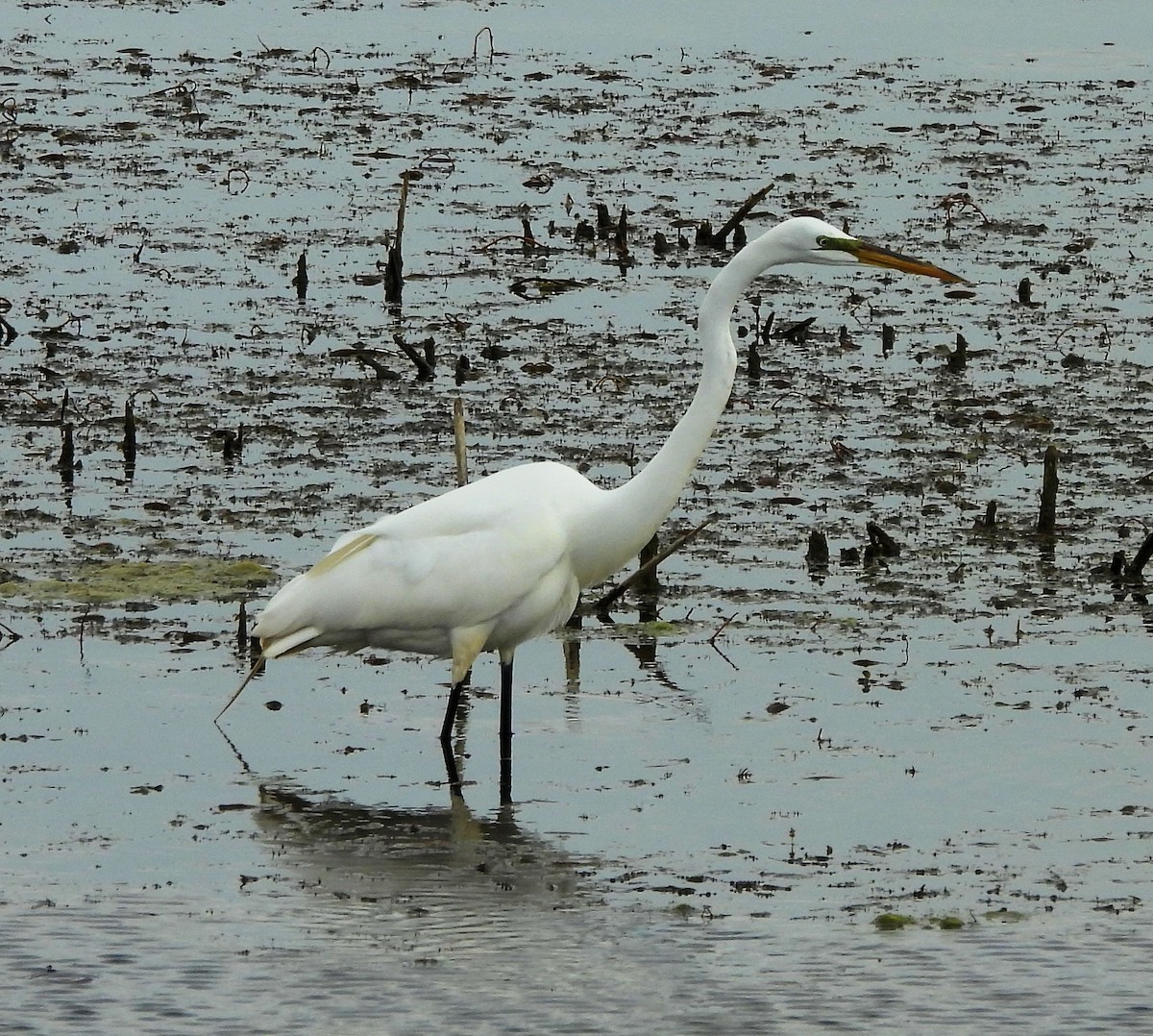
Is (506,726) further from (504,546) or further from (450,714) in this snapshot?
(504,546)

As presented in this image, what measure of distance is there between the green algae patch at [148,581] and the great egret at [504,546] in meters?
1.73

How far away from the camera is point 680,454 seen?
887 cm

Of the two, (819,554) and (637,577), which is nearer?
(637,577)

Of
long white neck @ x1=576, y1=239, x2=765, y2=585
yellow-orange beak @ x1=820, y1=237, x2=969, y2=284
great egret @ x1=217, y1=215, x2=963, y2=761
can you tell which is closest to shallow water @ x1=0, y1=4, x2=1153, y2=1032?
great egret @ x1=217, y1=215, x2=963, y2=761

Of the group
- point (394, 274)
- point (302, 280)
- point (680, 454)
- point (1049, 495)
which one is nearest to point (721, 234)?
point (394, 274)

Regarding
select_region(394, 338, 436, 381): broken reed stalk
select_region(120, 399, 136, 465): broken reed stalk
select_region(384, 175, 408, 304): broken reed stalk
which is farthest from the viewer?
select_region(384, 175, 408, 304): broken reed stalk

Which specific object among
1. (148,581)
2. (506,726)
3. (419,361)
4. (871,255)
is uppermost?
(871,255)

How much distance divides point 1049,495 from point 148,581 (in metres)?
4.61

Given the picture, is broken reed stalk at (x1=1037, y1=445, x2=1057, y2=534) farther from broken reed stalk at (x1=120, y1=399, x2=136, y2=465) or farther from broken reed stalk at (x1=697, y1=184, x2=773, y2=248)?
broken reed stalk at (x1=697, y1=184, x2=773, y2=248)

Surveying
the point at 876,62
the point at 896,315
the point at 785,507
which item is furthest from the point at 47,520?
the point at 876,62

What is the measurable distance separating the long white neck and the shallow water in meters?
0.89

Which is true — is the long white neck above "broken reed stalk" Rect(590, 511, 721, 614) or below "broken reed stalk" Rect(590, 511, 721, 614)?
above

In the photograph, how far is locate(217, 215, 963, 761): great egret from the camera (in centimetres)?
870

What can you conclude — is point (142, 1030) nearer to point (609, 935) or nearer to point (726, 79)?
point (609, 935)
